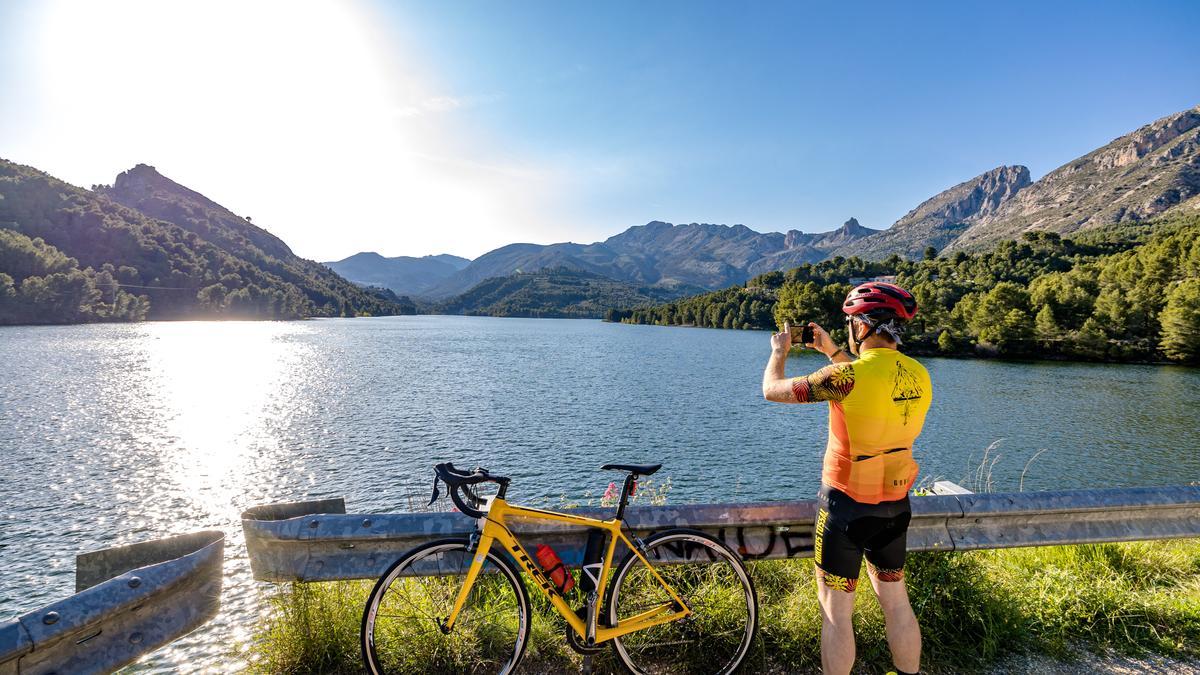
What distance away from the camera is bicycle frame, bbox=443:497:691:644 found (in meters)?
3.69

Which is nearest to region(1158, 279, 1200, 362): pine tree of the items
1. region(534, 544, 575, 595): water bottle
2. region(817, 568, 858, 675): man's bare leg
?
region(817, 568, 858, 675): man's bare leg

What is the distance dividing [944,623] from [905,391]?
7.51 feet

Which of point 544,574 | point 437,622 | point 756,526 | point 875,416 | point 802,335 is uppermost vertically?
point 802,335

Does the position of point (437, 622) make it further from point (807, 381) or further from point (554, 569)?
point (807, 381)

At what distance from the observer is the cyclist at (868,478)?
3.29 meters

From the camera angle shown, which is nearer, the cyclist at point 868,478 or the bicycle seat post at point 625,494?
the cyclist at point 868,478

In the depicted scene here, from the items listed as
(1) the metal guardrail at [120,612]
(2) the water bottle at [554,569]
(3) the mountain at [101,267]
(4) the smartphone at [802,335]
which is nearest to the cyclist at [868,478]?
(4) the smartphone at [802,335]

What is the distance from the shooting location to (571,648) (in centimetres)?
405

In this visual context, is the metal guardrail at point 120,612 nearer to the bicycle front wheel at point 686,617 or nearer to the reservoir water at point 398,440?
the reservoir water at point 398,440

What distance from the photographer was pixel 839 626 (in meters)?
3.44

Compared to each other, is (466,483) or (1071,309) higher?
(1071,309)

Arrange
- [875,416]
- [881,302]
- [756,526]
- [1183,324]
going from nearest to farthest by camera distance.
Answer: [875,416]
[881,302]
[756,526]
[1183,324]

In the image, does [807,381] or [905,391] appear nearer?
[905,391]

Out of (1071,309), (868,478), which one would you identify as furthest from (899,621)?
(1071,309)
